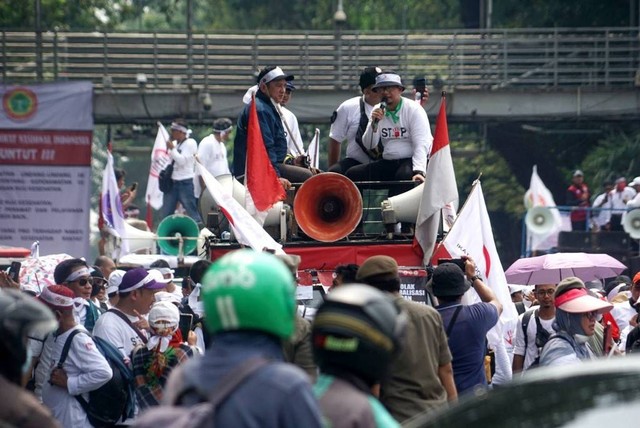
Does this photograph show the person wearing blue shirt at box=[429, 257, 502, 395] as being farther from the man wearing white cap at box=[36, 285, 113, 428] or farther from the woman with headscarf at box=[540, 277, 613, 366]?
the man wearing white cap at box=[36, 285, 113, 428]

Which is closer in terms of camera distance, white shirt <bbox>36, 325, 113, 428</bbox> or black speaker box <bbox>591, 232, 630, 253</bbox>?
white shirt <bbox>36, 325, 113, 428</bbox>

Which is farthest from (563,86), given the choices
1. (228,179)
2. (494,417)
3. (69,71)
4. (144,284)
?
(494,417)

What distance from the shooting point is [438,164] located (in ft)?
39.5

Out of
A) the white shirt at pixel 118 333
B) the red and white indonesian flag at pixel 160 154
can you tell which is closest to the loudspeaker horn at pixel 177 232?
the red and white indonesian flag at pixel 160 154

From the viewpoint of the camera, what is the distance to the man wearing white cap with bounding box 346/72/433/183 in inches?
495

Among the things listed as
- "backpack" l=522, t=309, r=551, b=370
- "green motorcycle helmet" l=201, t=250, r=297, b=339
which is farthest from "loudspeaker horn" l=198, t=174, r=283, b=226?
"green motorcycle helmet" l=201, t=250, r=297, b=339

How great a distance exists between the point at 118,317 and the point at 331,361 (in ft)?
18.0

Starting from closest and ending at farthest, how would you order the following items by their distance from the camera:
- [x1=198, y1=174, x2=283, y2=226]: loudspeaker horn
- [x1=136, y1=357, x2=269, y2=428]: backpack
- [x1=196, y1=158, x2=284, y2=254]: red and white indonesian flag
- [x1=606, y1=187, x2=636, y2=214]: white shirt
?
[x1=136, y1=357, x2=269, y2=428]: backpack
[x1=196, y1=158, x2=284, y2=254]: red and white indonesian flag
[x1=198, y1=174, x2=283, y2=226]: loudspeaker horn
[x1=606, y1=187, x2=636, y2=214]: white shirt

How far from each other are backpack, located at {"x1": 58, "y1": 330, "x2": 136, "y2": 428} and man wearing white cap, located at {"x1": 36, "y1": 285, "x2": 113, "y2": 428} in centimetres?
3

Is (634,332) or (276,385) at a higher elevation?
(276,385)

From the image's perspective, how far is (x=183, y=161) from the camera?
22609 mm

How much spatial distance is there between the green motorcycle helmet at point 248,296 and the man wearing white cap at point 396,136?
816cm

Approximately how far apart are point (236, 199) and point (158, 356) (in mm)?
3645

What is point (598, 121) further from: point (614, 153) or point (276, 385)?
point (276, 385)
